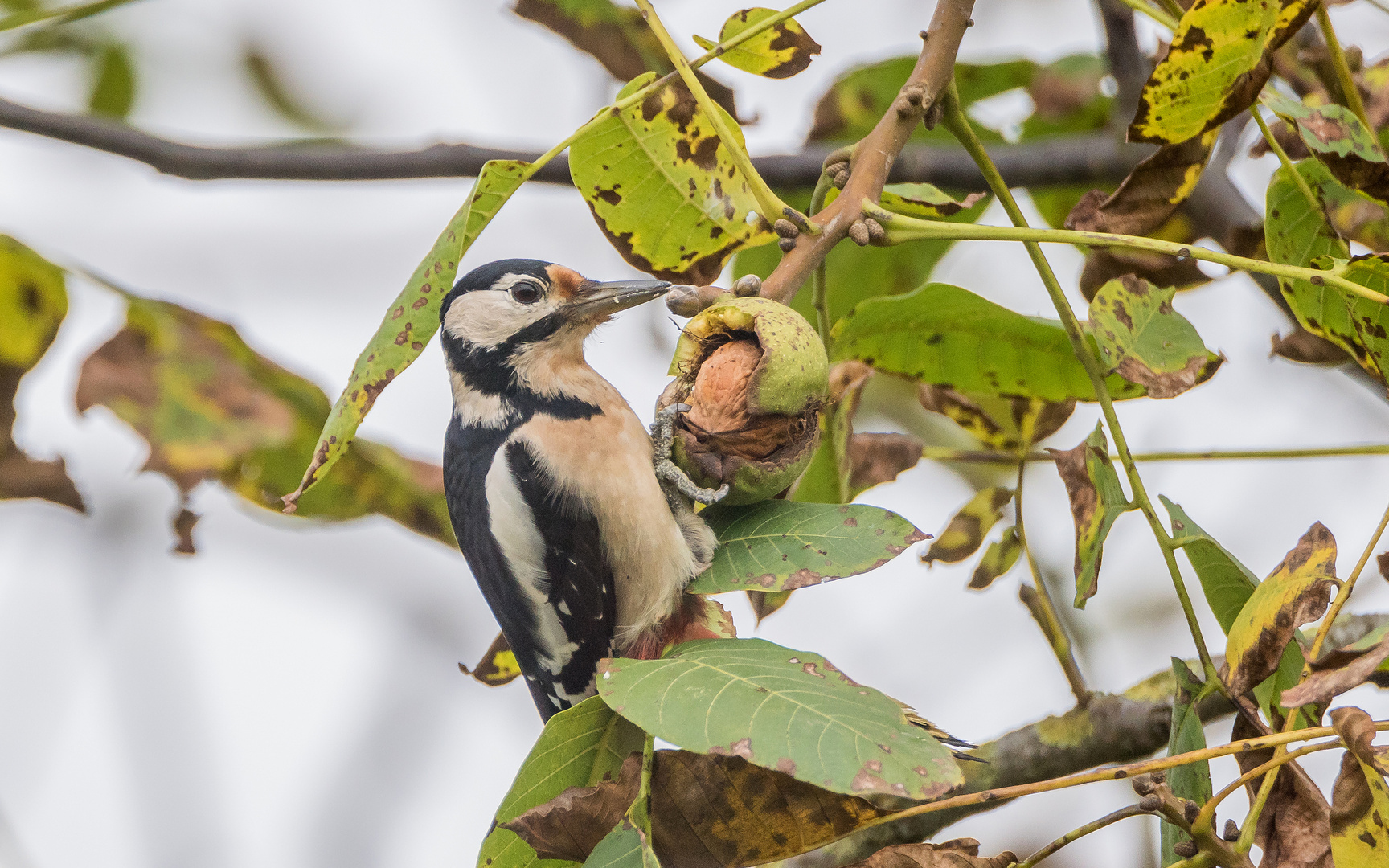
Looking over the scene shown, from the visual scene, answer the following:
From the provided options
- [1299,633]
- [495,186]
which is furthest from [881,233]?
[1299,633]

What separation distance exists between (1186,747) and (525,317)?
1325 mm

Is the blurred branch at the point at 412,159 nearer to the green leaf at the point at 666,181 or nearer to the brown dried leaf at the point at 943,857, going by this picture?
the green leaf at the point at 666,181

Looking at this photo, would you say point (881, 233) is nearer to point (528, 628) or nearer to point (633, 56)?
point (528, 628)

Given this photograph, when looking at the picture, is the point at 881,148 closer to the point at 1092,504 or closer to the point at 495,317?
the point at 1092,504

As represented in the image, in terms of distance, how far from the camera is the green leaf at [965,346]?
69.9 inches

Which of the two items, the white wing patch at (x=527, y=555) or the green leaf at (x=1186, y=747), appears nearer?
the green leaf at (x=1186, y=747)

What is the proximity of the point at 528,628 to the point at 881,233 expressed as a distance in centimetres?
92

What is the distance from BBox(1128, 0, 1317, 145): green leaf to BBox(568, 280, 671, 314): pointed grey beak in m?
0.87

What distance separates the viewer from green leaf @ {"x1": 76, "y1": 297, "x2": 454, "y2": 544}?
6.98 ft

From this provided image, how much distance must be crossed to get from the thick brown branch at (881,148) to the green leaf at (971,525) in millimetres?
742

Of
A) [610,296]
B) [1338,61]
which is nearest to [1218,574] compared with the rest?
[1338,61]

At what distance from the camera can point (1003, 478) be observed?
10.5 feet

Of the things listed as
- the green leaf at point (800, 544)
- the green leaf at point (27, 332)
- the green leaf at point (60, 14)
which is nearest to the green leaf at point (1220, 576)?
the green leaf at point (800, 544)

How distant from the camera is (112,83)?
10.6 ft
